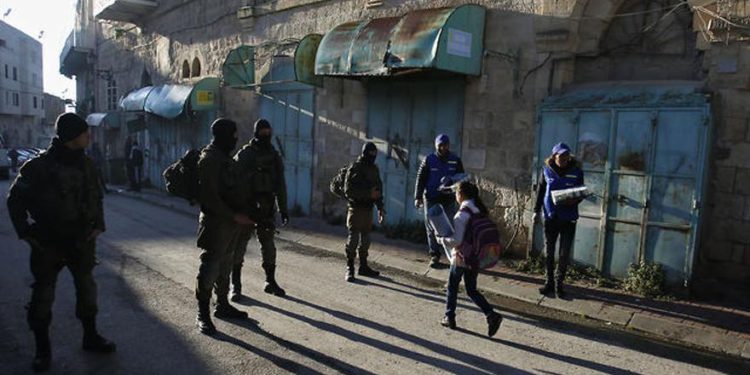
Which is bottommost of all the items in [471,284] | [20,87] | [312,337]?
[312,337]

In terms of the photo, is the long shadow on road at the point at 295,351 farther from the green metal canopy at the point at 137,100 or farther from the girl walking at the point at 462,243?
the green metal canopy at the point at 137,100

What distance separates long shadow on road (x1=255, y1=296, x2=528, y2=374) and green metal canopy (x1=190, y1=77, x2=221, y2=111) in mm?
9495

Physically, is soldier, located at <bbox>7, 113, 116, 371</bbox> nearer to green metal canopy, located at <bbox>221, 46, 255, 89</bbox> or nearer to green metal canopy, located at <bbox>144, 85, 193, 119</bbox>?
green metal canopy, located at <bbox>221, 46, 255, 89</bbox>

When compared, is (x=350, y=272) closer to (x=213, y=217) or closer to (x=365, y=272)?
(x=365, y=272)

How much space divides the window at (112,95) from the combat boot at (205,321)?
20.0 metres

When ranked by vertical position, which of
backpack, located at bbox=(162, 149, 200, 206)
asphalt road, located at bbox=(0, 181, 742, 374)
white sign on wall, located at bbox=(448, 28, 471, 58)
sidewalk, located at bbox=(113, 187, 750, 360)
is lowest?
asphalt road, located at bbox=(0, 181, 742, 374)

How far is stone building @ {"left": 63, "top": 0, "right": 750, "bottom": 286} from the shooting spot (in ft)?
20.2

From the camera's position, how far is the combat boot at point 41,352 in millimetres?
3910

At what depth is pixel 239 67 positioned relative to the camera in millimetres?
12875

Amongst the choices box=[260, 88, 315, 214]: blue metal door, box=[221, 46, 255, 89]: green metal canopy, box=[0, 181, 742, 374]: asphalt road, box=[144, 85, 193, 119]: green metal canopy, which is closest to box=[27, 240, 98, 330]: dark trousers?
box=[0, 181, 742, 374]: asphalt road

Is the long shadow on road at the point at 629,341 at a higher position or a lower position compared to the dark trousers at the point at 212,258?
lower

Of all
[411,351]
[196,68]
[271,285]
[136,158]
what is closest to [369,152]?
[271,285]

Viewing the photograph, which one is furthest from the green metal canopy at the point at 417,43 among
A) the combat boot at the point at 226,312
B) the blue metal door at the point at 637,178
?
the combat boot at the point at 226,312

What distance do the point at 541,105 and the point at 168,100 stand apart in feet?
35.3
